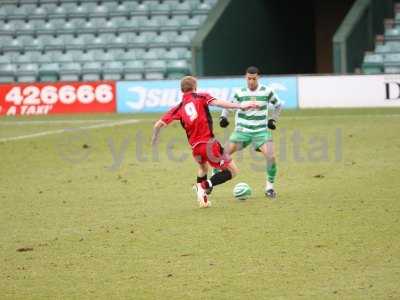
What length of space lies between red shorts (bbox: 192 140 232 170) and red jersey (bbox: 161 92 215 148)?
0.07 meters

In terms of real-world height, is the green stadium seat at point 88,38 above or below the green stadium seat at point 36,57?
above

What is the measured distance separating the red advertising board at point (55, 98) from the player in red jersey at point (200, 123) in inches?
706

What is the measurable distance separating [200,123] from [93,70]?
2194 centimetres

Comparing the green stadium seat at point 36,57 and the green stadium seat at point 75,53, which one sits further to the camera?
the green stadium seat at point 36,57

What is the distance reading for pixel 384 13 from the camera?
35.0 m

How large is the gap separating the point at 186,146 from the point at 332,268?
12669mm

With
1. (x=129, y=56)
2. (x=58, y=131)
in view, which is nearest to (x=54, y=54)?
(x=129, y=56)

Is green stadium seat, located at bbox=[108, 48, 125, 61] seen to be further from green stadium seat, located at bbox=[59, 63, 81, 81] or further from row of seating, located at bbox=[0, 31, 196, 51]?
green stadium seat, located at bbox=[59, 63, 81, 81]

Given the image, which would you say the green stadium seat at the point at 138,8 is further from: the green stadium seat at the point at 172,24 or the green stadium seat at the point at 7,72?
the green stadium seat at the point at 7,72

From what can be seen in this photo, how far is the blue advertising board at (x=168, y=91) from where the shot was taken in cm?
2956

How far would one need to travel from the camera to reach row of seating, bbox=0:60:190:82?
112 feet

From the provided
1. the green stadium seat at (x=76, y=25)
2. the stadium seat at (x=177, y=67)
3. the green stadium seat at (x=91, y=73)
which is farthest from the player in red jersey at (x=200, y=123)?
the green stadium seat at (x=76, y=25)

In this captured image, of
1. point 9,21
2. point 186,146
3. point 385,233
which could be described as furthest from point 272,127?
point 9,21

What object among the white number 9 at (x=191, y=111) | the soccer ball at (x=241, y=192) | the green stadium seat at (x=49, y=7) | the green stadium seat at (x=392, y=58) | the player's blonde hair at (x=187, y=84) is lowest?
the green stadium seat at (x=392, y=58)
